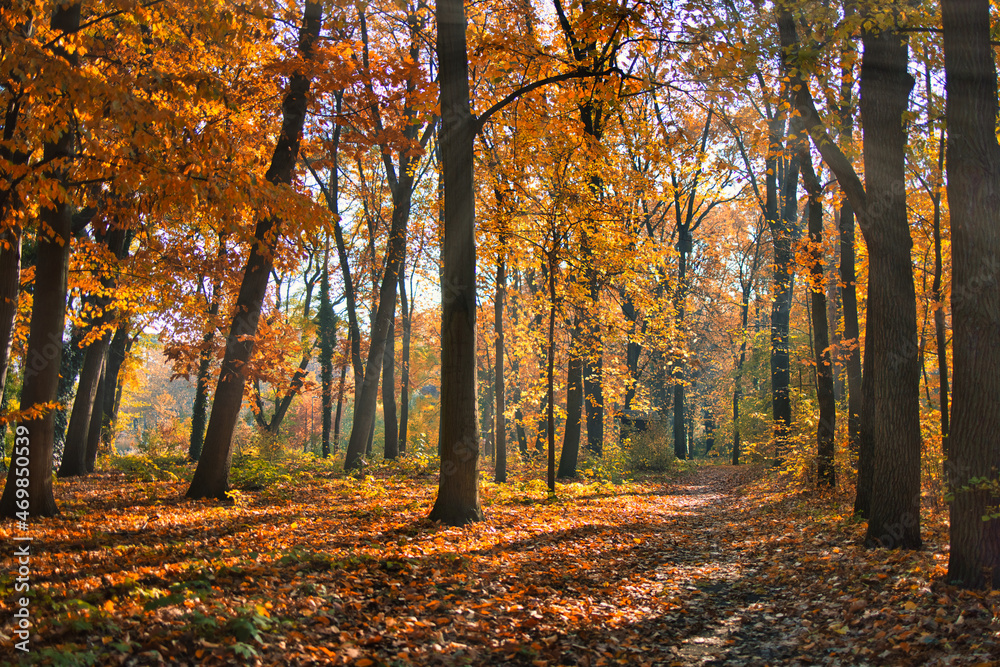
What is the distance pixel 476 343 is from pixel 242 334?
443cm

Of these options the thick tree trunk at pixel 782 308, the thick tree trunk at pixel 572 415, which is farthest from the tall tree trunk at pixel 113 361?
the thick tree trunk at pixel 782 308

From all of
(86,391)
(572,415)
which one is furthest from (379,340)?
(86,391)

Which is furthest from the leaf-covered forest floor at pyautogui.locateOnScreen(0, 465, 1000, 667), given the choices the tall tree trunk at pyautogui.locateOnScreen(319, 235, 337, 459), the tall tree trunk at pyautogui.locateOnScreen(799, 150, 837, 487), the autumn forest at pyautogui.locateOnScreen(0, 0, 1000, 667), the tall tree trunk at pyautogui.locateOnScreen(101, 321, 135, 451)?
the tall tree trunk at pyautogui.locateOnScreen(319, 235, 337, 459)

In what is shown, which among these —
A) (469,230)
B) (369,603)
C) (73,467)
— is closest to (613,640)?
(369,603)

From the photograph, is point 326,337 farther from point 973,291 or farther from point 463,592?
point 973,291

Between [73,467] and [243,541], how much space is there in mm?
8646

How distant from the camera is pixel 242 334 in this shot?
970 cm

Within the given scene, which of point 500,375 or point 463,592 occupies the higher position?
point 500,375

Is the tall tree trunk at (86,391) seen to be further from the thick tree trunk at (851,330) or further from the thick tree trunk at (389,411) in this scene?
the thick tree trunk at (851,330)

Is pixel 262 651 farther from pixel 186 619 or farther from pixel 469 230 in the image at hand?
pixel 469 230

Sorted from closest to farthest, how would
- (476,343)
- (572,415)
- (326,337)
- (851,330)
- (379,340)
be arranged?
(476,343) → (851,330) → (379,340) → (572,415) → (326,337)

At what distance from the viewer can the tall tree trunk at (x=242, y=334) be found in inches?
375

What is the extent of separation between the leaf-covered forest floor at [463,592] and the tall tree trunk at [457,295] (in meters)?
0.58

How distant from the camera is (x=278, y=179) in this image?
9688 millimetres
